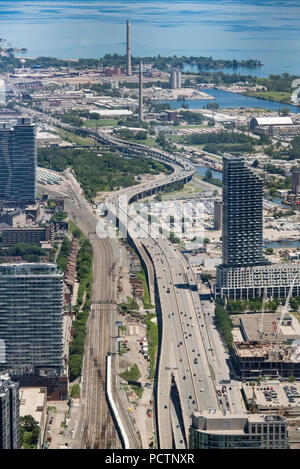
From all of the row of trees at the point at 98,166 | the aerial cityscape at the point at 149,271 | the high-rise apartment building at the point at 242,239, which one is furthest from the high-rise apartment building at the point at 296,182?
the high-rise apartment building at the point at 242,239

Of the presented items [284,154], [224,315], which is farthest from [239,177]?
[284,154]

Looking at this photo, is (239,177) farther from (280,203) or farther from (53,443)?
(280,203)

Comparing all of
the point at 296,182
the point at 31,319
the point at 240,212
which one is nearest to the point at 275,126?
the point at 296,182

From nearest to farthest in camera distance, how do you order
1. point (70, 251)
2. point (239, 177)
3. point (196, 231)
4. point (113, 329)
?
1. point (113, 329)
2. point (239, 177)
3. point (70, 251)
4. point (196, 231)

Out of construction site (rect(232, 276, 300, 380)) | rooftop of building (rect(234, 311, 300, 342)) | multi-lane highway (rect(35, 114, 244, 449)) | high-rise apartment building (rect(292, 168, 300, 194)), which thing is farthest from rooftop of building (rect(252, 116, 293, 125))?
construction site (rect(232, 276, 300, 380))

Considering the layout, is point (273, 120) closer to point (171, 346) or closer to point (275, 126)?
point (275, 126)
